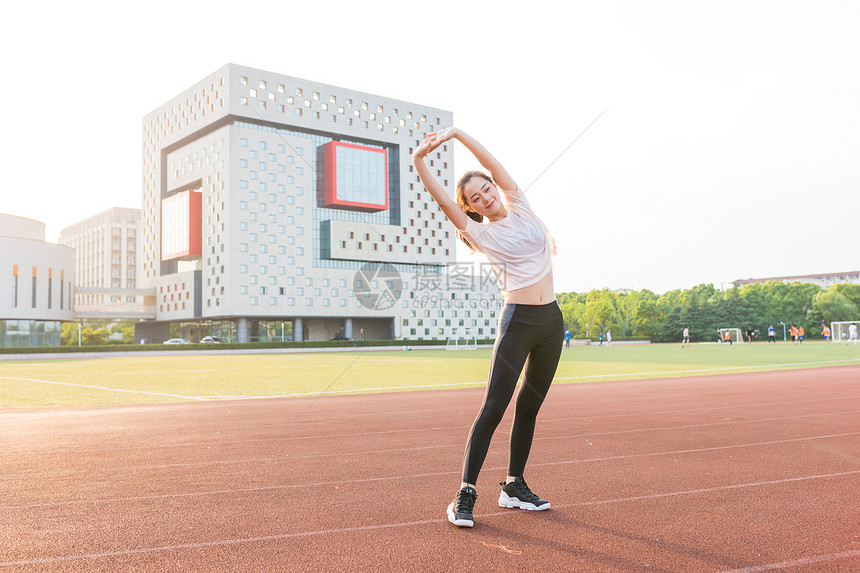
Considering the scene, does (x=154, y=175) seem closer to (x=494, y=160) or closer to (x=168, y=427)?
(x=168, y=427)

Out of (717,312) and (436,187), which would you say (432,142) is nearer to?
(436,187)

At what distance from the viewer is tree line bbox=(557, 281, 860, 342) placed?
96.5m

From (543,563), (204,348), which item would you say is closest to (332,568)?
(543,563)

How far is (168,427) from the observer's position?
9.62 meters

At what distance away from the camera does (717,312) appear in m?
97.7

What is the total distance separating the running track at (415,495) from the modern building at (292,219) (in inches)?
2668

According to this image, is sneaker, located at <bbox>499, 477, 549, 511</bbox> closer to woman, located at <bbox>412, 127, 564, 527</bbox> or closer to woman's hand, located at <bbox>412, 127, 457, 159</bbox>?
woman, located at <bbox>412, 127, 564, 527</bbox>

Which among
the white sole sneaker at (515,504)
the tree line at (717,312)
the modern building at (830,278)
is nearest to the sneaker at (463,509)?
the white sole sneaker at (515,504)

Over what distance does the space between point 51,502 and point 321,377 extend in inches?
683

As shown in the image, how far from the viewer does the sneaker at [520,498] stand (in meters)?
4.71

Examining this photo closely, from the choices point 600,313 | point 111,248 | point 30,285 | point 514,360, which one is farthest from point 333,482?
point 111,248

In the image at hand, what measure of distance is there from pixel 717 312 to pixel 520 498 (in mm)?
102447

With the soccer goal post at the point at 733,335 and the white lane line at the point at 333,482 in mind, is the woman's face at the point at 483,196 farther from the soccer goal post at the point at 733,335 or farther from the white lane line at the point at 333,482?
the soccer goal post at the point at 733,335

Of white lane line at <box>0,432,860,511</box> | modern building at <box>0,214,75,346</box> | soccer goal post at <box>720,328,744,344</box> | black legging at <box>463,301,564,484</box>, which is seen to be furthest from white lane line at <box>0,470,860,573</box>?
soccer goal post at <box>720,328,744,344</box>
